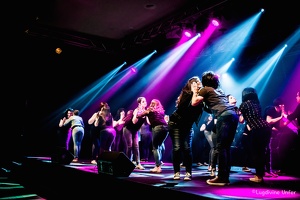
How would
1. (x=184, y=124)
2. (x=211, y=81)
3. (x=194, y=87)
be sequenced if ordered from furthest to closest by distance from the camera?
(x=184, y=124) → (x=194, y=87) → (x=211, y=81)

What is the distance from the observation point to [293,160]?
20.1 ft

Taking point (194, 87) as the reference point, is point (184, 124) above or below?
below

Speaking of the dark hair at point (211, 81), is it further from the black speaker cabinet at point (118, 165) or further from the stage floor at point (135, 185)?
the black speaker cabinet at point (118, 165)

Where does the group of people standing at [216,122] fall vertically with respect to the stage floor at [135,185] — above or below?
above

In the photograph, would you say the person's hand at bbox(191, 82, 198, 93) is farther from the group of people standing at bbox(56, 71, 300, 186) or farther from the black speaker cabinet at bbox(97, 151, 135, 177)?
the black speaker cabinet at bbox(97, 151, 135, 177)

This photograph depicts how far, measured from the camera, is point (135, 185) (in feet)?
12.1

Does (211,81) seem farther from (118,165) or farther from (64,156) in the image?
(64,156)

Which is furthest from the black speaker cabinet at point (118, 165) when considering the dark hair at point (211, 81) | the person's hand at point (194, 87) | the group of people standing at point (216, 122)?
the dark hair at point (211, 81)

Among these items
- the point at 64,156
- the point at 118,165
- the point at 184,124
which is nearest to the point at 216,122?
the point at 184,124

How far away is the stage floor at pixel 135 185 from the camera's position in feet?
10.1

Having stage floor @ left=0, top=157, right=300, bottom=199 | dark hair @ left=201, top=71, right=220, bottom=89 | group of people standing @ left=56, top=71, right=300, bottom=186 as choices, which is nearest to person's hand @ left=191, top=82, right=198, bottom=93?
group of people standing @ left=56, top=71, right=300, bottom=186

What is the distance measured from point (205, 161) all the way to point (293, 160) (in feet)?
9.73

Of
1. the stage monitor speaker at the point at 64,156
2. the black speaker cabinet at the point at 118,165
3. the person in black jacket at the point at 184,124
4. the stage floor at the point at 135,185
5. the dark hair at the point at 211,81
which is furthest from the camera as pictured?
the stage monitor speaker at the point at 64,156

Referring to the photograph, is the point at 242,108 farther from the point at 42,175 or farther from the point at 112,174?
the point at 42,175
